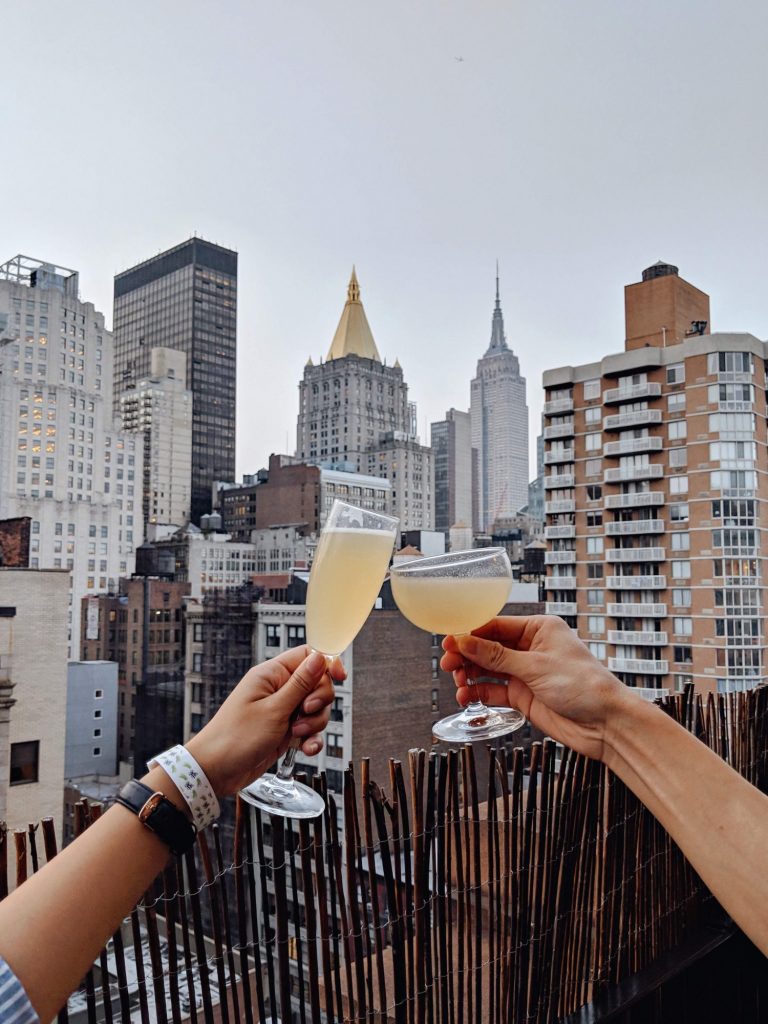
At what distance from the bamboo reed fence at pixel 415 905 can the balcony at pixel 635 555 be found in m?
12.4

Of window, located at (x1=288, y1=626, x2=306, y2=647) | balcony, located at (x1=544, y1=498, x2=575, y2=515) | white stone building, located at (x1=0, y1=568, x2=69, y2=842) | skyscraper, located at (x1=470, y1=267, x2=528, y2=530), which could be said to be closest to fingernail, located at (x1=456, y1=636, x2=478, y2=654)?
white stone building, located at (x1=0, y1=568, x2=69, y2=842)

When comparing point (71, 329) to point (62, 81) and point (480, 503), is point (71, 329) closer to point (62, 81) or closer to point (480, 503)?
point (62, 81)

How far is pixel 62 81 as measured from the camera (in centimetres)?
940

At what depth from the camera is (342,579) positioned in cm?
86

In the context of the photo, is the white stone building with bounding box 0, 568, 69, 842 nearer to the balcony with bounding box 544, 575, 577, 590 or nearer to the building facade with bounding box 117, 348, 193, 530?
the balcony with bounding box 544, 575, 577, 590

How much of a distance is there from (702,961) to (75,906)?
1.26 metres

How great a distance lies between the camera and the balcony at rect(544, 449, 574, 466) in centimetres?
1447

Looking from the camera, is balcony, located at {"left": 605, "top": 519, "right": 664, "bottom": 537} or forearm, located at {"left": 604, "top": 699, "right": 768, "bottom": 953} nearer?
forearm, located at {"left": 604, "top": 699, "right": 768, "bottom": 953}

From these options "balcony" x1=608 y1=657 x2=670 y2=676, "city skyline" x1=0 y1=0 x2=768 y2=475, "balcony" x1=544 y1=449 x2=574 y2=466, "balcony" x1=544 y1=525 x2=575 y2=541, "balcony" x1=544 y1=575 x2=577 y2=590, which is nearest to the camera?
"city skyline" x1=0 y1=0 x2=768 y2=475

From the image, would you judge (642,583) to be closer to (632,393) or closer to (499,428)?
(632,393)

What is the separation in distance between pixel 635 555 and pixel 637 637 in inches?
60.0

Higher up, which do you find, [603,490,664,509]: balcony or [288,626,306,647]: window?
[603,490,664,509]: balcony

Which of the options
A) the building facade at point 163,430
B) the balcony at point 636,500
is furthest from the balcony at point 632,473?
the building facade at point 163,430

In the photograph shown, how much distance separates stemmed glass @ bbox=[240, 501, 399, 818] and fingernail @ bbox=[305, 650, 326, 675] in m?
0.14
